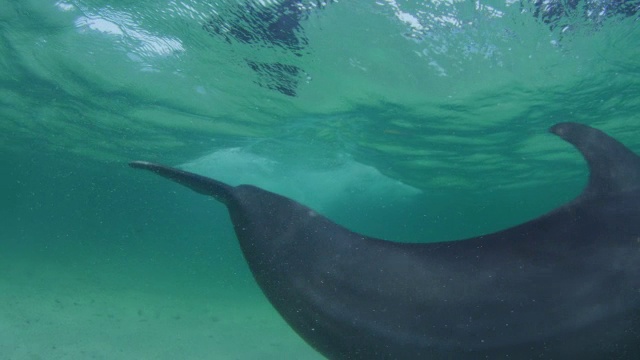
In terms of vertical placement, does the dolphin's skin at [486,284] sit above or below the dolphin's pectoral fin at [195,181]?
above

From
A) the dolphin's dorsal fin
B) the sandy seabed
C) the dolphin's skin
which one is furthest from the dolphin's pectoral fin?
the sandy seabed

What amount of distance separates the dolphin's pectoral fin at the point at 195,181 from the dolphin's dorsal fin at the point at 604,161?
3165mm

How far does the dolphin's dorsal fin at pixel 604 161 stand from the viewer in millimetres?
3270

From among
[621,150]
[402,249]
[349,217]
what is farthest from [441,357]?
[349,217]

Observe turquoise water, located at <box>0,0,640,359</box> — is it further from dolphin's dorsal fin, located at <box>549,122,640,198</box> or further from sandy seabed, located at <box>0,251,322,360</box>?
dolphin's dorsal fin, located at <box>549,122,640,198</box>

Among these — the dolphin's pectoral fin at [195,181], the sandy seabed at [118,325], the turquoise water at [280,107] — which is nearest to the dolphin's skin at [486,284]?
the dolphin's pectoral fin at [195,181]

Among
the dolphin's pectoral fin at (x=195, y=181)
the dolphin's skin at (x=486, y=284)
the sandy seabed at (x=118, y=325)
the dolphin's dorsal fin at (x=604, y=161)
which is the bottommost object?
the sandy seabed at (x=118, y=325)

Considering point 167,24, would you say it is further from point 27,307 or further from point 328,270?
point 27,307

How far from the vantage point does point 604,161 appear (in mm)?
3461

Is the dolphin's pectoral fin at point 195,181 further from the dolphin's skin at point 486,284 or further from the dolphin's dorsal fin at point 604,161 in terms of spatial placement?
the dolphin's dorsal fin at point 604,161

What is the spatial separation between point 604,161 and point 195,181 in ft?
12.1

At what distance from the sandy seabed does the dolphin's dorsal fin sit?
1447 cm

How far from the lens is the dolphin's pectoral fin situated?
382cm

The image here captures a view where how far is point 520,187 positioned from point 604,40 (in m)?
19.9
